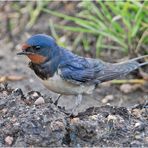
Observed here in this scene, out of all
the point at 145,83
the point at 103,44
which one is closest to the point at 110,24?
the point at 103,44

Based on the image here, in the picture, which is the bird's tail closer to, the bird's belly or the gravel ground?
the bird's belly

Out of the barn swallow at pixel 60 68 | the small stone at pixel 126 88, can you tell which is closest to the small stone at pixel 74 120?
the barn swallow at pixel 60 68

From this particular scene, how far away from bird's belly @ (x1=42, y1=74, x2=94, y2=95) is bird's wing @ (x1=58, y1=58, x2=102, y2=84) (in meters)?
0.03

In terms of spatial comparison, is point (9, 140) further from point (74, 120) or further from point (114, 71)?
point (114, 71)

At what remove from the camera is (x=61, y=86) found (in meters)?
4.54

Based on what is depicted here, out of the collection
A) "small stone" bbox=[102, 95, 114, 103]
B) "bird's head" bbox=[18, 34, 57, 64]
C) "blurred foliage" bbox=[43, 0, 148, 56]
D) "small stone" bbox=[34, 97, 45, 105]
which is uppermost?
"bird's head" bbox=[18, 34, 57, 64]

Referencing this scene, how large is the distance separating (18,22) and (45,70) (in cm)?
279

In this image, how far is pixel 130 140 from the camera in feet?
12.6

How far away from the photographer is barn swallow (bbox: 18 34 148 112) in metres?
4.47

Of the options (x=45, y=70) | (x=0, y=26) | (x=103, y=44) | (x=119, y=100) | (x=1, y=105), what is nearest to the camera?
(x=1, y=105)

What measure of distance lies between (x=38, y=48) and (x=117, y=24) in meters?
1.79

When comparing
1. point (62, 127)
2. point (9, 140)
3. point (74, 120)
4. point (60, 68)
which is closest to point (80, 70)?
point (60, 68)

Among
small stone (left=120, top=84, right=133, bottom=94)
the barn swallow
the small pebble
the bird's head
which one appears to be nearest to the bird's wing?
the barn swallow

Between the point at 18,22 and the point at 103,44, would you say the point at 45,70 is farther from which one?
the point at 18,22
